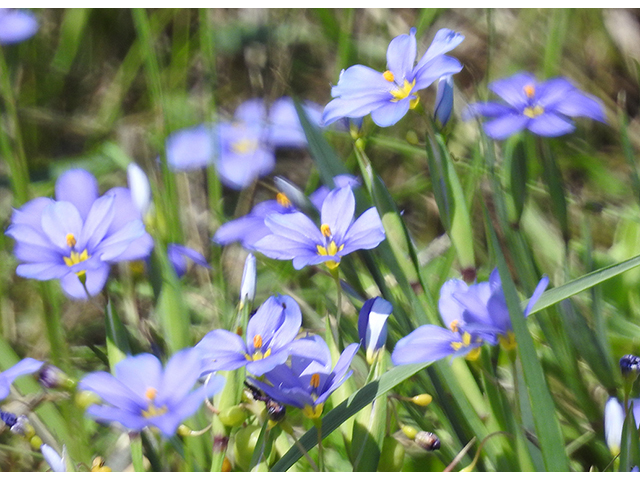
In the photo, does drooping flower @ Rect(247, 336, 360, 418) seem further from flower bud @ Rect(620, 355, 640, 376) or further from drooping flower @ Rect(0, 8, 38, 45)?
drooping flower @ Rect(0, 8, 38, 45)

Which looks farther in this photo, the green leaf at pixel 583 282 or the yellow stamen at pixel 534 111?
the yellow stamen at pixel 534 111

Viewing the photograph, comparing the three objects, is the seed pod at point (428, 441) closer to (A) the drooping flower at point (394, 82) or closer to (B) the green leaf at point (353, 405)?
(B) the green leaf at point (353, 405)

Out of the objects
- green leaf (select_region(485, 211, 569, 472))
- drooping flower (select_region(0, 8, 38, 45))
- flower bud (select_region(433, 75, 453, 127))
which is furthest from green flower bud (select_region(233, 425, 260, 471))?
drooping flower (select_region(0, 8, 38, 45))

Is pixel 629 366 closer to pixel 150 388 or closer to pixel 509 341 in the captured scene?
pixel 509 341

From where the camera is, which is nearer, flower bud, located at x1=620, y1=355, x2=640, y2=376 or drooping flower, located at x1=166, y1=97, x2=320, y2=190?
flower bud, located at x1=620, y1=355, x2=640, y2=376

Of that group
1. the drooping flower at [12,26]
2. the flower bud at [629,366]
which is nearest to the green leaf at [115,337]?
the flower bud at [629,366]
